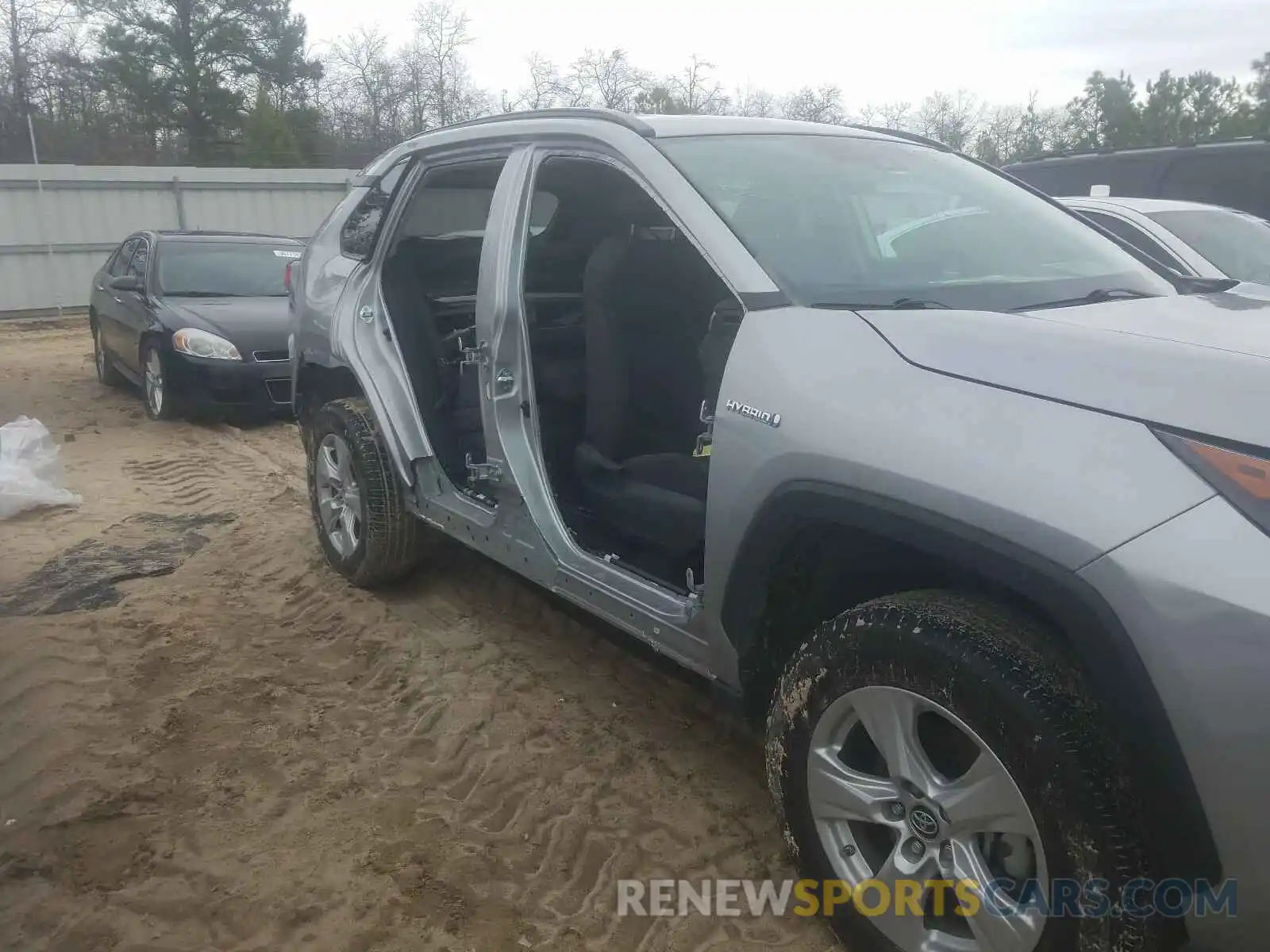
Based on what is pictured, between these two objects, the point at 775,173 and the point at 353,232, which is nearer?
the point at 775,173

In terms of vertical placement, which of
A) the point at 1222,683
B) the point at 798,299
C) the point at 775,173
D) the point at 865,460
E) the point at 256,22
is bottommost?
the point at 1222,683

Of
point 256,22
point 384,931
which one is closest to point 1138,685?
point 384,931

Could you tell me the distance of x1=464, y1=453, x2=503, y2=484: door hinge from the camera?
11.3 feet

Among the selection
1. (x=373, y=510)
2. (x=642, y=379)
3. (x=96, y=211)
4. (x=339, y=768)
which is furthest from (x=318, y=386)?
(x=96, y=211)

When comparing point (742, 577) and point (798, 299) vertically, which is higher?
point (798, 299)

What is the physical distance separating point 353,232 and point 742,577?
9.43 feet

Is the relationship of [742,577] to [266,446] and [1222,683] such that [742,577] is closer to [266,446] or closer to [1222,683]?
[1222,683]

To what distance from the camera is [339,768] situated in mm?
3143

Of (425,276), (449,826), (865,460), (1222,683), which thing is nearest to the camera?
(1222,683)

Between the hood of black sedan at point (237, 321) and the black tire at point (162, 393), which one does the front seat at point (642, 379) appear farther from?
the black tire at point (162, 393)

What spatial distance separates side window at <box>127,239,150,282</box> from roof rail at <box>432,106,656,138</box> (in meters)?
6.49

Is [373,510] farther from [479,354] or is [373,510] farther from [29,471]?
[29,471]

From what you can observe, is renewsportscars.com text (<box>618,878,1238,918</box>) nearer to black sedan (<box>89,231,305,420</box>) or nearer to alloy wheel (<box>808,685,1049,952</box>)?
alloy wheel (<box>808,685,1049,952</box>)

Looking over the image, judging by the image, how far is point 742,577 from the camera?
2367 mm
